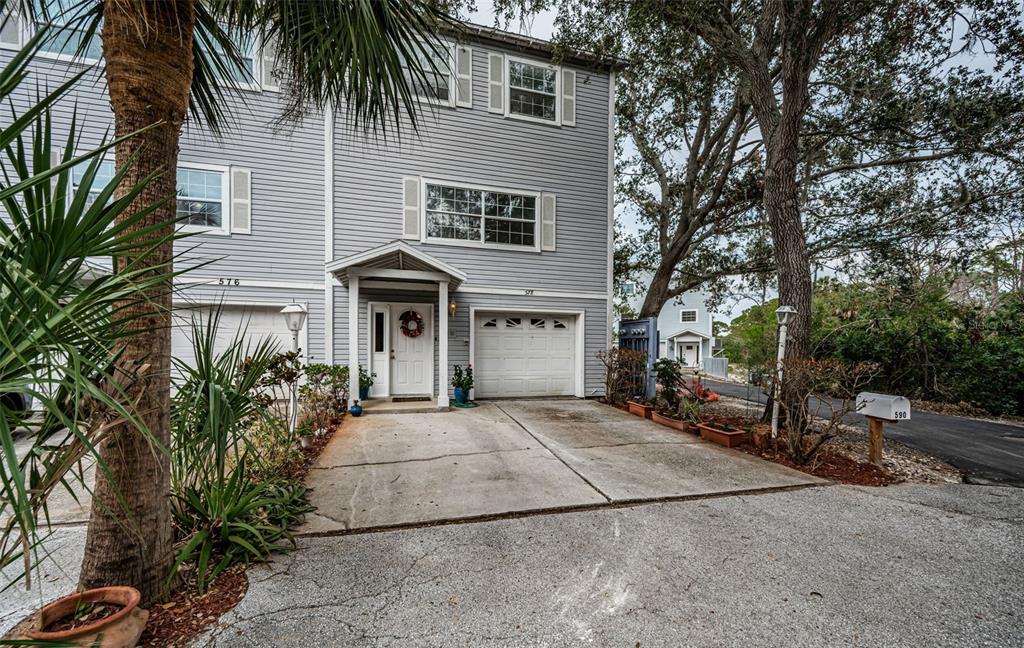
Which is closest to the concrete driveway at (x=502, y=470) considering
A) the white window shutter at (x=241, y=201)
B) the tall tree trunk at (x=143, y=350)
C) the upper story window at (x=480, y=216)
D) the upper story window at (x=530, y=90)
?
the tall tree trunk at (x=143, y=350)

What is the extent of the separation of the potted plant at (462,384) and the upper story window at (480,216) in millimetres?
2591

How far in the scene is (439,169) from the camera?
8.16 metres

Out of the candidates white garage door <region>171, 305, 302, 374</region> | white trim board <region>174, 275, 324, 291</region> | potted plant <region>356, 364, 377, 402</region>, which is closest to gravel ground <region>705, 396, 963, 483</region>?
potted plant <region>356, 364, 377, 402</region>

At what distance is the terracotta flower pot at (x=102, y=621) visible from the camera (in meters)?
1.64

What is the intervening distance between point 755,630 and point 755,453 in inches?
140

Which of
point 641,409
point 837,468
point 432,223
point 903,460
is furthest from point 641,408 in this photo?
point 432,223

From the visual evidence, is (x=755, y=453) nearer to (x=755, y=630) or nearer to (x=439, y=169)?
(x=755, y=630)

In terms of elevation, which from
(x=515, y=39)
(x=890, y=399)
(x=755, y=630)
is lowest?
(x=755, y=630)

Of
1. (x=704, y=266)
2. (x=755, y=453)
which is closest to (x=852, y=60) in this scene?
(x=704, y=266)

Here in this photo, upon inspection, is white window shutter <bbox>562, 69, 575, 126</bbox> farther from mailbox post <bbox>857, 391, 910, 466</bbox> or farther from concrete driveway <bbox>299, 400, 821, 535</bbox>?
mailbox post <bbox>857, 391, 910, 466</bbox>

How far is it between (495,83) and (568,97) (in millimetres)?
1602

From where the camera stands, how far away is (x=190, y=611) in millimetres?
2113

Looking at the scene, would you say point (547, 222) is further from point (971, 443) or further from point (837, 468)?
point (971, 443)

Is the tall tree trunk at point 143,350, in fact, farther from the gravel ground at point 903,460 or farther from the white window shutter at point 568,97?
the white window shutter at point 568,97
